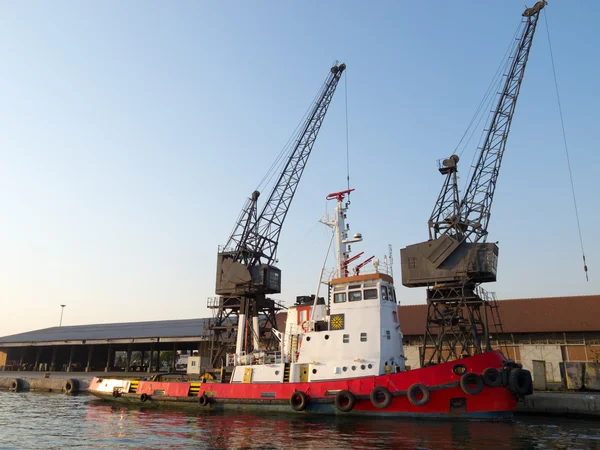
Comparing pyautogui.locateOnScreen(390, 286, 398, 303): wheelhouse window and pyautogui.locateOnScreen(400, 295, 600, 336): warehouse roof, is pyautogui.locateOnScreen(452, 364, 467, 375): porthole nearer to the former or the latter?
pyautogui.locateOnScreen(390, 286, 398, 303): wheelhouse window

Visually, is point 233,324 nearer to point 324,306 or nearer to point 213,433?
point 324,306

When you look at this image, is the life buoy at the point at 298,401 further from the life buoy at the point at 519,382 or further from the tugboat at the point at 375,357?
the life buoy at the point at 519,382

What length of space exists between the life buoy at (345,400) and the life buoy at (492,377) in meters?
5.36

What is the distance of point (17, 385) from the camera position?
38.8 m

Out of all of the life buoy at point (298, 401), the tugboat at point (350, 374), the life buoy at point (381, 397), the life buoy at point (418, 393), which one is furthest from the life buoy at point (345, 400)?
the life buoy at point (418, 393)

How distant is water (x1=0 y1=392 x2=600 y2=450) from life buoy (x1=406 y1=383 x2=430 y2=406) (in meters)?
0.75

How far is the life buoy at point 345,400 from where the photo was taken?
1923cm

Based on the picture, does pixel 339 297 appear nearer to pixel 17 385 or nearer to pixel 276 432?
pixel 276 432

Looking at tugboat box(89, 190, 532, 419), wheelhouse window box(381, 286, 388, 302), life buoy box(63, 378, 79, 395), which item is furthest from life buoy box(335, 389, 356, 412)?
life buoy box(63, 378, 79, 395)

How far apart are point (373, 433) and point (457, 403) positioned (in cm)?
448

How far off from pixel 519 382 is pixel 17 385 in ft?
129

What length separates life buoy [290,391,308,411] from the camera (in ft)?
65.5

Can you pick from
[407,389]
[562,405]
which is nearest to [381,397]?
[407,389]

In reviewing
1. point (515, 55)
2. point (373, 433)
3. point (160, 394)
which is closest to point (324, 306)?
point (373, 433)
